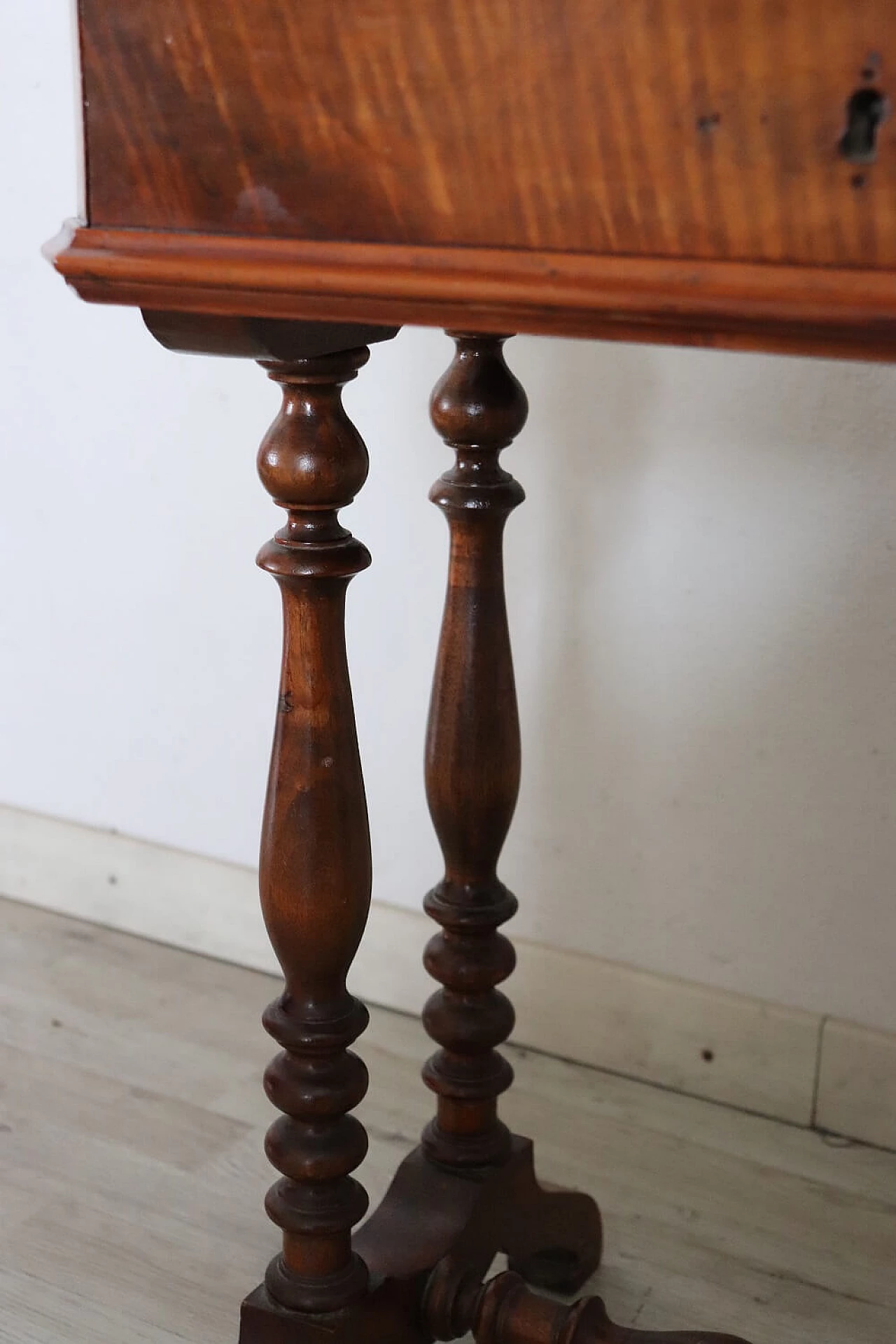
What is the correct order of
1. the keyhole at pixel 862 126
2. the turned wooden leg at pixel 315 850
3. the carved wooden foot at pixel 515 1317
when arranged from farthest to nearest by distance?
the carved wooden foot at pixel 515 1317, the turned wooden leg at pixel 315 850, the keyhole at pixel 862 126

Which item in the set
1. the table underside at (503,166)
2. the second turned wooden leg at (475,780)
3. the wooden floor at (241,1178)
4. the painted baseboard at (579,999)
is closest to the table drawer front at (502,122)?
the table underside at (503,166)

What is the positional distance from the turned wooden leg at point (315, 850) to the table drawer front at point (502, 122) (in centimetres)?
14

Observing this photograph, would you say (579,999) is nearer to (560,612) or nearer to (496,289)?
(560,612)

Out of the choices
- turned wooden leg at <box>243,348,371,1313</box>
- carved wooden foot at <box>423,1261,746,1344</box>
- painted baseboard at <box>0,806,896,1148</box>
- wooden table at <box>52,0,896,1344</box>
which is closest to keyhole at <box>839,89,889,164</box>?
wooden table at <box>52,0,896,1344</box>

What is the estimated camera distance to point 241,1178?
1204 millimetres

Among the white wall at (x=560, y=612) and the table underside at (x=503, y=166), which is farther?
the white wall at (x=560, y=612)

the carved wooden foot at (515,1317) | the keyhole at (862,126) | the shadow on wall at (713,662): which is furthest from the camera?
the shadow on wall at (713,662)

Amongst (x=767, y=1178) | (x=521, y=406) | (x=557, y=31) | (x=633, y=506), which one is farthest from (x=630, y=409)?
(x=557, y=31)

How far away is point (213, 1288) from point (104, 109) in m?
0.83

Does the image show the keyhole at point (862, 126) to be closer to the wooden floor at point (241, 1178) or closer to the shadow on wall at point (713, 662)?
the shadow on wall at point (713, 662)

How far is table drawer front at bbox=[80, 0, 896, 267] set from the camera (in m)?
0.47

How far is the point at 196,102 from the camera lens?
1.87ft

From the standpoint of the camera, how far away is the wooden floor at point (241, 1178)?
1.05m

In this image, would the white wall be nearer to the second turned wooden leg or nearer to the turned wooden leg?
the second turned wooden leg
